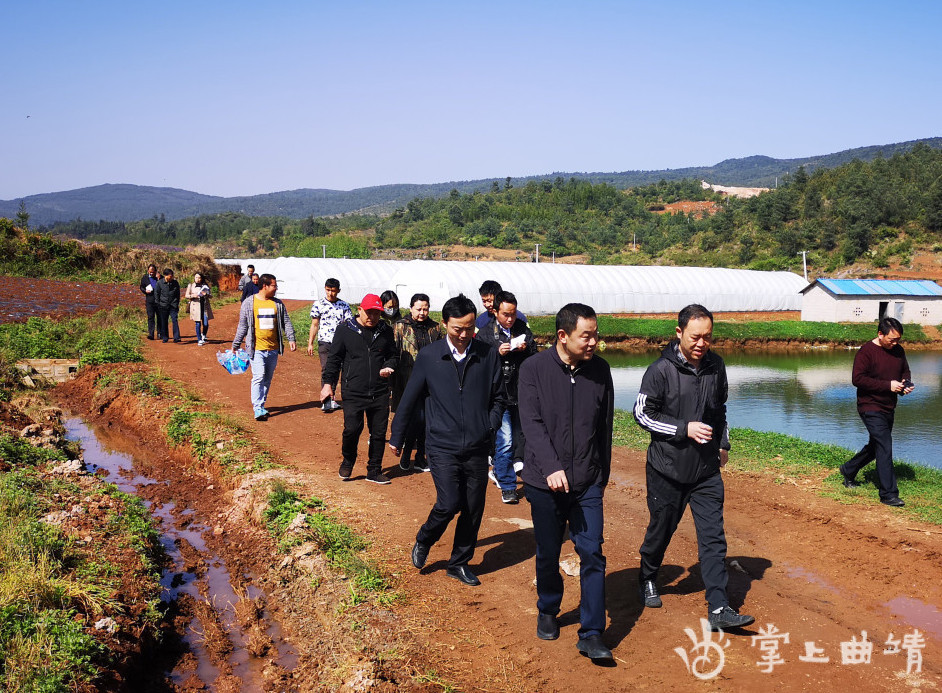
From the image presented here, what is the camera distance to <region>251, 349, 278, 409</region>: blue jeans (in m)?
11.0

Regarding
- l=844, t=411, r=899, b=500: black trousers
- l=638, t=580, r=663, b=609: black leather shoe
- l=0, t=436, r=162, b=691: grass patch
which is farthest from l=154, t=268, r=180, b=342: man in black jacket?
l=638, t=580, r=663, b=609: black leather shoe

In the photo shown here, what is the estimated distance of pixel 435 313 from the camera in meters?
33.2

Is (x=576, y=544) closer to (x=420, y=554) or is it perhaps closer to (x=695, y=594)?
(x=695, y=594)

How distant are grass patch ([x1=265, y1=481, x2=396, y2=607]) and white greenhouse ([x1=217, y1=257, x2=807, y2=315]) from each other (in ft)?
88.0

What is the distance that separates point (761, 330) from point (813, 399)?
16181 mm

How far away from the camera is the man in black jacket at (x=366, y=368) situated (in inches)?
317

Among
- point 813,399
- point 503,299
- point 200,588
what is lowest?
point 813,399

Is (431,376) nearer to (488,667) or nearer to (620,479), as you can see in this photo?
(488,667)

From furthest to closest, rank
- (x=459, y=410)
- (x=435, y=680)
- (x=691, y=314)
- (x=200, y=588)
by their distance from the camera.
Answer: (x=200, y=588)
(x=459, y=410)
(x=691, y=314)
(x=435, y=680)

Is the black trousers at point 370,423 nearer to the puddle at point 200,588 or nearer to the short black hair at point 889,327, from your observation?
the puddle at point 200,588

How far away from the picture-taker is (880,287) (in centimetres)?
3862

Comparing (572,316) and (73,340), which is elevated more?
(572,316)

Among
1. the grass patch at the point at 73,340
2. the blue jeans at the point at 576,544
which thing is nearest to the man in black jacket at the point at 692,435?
the blue jeans at the point at 576,544

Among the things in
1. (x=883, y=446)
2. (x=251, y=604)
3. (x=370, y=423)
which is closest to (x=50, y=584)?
(x=251, y=604)
